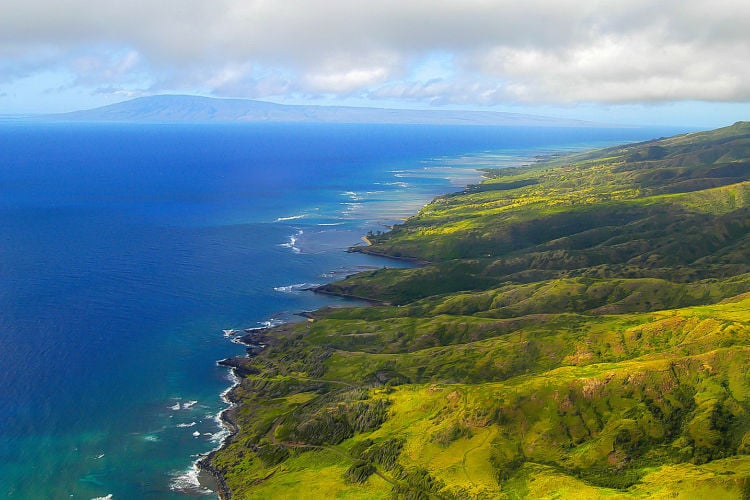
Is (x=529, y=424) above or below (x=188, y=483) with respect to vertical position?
above

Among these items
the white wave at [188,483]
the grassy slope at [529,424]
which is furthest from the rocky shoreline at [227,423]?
the white wave at [188,483]

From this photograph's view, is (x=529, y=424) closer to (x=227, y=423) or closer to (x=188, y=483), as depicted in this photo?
(x=188, y=483)

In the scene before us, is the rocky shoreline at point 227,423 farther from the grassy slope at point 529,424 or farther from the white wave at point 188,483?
the white wave at point 188,483

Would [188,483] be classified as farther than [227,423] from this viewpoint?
No

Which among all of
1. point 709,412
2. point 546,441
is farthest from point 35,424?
point 709,412

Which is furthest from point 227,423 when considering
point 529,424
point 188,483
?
point 529,424

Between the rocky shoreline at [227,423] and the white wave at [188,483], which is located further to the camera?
the rocky shoreline at [227,423]

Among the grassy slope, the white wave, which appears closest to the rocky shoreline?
the grassy slope

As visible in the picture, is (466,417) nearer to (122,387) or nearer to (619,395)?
(619,395)

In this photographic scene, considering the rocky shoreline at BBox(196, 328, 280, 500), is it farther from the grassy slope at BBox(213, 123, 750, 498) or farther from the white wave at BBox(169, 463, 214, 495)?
the white wave at BBox(169, 463, 214, 495)

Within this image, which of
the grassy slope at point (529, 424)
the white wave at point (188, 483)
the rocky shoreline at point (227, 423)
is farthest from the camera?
the rocky shoreline at point (227, 423)
